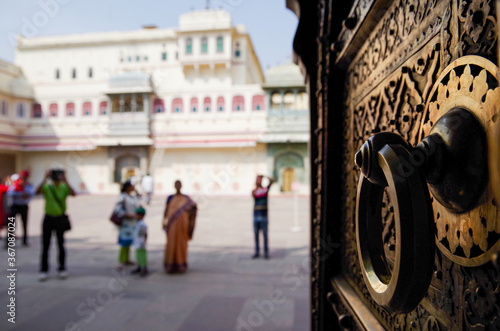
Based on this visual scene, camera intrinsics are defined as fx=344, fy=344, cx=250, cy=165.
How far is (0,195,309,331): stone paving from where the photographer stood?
3109 millimetres

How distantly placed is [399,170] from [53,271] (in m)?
5.49

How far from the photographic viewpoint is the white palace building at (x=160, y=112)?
2059cm

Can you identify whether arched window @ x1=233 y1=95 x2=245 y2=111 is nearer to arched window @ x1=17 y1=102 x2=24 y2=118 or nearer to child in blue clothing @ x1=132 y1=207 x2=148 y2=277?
arched window @ x1=17 y1=102 x2=24 y2=118

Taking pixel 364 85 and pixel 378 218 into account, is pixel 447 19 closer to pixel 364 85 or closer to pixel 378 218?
pixel 378 218

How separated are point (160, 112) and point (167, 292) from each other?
62.4 ft

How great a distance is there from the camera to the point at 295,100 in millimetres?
20781

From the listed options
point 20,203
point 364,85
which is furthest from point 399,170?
point 20,203

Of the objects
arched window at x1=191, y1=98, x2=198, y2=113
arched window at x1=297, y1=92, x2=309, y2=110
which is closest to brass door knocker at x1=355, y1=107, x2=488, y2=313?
arched window at x1=297, y1=92, x2=309, y2=110

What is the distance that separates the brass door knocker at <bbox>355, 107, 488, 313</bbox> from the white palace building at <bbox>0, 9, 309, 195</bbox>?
63.6ft

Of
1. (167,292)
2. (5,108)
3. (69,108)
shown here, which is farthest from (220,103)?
(167,292)

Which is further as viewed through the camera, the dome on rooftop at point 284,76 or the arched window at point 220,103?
the arched window at point 220,103

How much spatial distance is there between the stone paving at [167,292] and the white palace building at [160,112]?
14230mm

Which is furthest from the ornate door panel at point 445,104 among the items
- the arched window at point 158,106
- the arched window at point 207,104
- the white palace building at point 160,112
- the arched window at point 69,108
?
the arched window at point 69,108

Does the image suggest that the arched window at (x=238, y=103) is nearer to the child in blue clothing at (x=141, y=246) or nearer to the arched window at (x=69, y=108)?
the arched window at (x=69, y=108)
